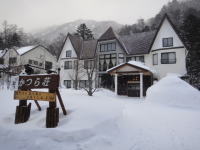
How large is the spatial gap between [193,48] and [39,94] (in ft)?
96.9

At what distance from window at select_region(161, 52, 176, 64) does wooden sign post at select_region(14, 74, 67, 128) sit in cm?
2097

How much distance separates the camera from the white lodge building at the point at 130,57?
2289 centimetres

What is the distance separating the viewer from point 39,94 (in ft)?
19.7

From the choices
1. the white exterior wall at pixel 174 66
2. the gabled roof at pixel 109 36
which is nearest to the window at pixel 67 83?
the gabled roof at pixel 109 36

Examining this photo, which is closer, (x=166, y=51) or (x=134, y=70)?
(x=134, y=70)

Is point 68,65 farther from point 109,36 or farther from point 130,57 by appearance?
point 130,57

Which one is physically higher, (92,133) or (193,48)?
(193,48)

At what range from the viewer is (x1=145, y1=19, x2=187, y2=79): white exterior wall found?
23.0m

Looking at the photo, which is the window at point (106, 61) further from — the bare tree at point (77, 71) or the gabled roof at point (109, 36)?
the bare tree at point (77, 71)

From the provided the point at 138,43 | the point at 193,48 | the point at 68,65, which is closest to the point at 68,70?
the point at 68,65

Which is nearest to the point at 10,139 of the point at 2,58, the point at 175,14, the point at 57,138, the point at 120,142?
the point at 57,138

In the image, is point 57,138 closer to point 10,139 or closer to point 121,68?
point 10,139

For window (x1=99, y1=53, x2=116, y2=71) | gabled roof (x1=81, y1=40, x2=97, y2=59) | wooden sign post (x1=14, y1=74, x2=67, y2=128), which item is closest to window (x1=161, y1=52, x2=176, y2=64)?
window (x1=99, y1=53, x2=116, y2=71)

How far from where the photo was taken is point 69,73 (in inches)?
1208
